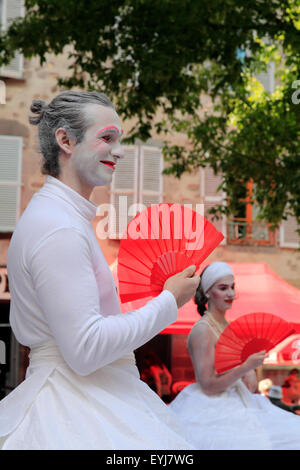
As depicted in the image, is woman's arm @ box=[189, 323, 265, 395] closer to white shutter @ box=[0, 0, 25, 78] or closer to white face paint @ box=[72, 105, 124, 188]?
white face paint @ box=[72, 105, 124, 188]

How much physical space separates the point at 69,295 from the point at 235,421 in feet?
6.59

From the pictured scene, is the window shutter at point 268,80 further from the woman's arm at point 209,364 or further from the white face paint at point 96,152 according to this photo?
the white face paint at point 96,152

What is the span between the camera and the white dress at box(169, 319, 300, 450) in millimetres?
2979

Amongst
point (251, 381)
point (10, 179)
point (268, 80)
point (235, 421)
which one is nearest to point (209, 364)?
point (235, 421)

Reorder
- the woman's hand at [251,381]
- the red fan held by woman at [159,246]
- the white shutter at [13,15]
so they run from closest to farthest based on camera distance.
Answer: the red fan held by woman at [159,246]
the woman's hand at [251,381]
the white shutter at [13,15]

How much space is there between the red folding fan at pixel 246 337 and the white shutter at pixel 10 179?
30.8ft

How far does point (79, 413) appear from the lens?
1.40 m

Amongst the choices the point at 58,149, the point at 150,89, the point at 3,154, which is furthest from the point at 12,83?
the point at 58,149

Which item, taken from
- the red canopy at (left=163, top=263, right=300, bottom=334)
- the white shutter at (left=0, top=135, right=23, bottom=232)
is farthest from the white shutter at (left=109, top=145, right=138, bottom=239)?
the red canopy at (left=163, top=263, right=300, bottom=334)

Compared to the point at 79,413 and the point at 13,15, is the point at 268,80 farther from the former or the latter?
the point at 79,413

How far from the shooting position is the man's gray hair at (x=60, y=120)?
1636 mm

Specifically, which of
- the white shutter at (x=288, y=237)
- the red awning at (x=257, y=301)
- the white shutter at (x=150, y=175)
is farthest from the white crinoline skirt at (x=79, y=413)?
the white shutter at (x=288, y=237)

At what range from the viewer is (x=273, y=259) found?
13750 mm
